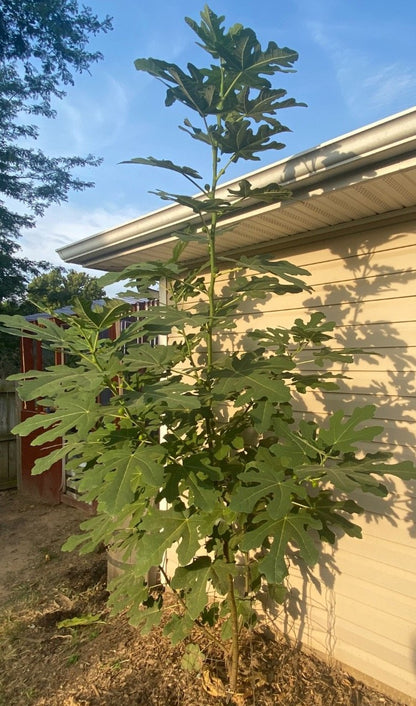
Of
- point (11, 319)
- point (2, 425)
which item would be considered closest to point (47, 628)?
point (11, 319)

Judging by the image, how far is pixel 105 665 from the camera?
244 cm

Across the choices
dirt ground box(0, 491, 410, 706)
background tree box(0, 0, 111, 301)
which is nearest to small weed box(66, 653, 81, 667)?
dirt ground box(0, 491, 410, 706)

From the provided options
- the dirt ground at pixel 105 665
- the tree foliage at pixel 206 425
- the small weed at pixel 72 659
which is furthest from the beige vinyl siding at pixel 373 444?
the small weed at pixel 72 659

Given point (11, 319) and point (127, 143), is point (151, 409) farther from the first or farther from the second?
point (127, 143)

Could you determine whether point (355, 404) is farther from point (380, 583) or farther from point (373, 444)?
point (380, 583)

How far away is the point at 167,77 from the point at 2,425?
626 centimetres

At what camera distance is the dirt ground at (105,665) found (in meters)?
2.16

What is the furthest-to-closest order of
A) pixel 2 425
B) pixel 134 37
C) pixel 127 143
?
pixel 2 425
pixel 127 143
pixel 134 37

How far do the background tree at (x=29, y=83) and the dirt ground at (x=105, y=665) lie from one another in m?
7.30

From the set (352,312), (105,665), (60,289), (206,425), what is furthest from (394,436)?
(60,289)

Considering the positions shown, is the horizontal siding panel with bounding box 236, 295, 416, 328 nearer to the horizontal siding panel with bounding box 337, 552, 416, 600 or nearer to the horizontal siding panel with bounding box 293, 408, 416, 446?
the horizontal siding panel with bounding box 293, 408, 416, 446

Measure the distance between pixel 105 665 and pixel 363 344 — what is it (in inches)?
95.1

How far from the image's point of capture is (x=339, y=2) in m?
2.75

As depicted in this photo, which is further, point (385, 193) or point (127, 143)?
point (127, 143)
